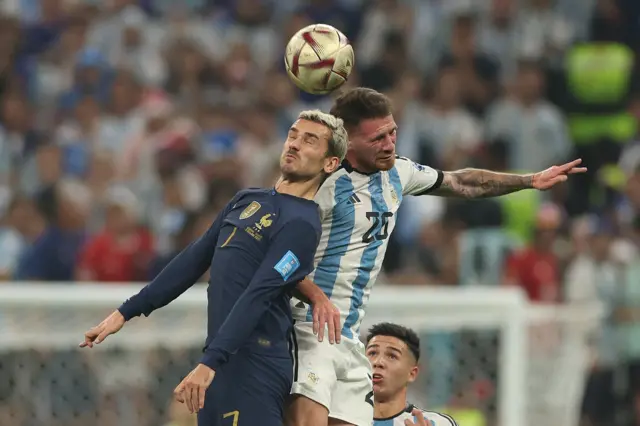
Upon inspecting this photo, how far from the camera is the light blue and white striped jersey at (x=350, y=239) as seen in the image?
19.7ft

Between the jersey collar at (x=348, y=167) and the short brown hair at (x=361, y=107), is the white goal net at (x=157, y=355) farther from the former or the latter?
the short brown hair at (x=361, y=107)

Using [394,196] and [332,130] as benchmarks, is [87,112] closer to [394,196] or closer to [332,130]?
[394,196]

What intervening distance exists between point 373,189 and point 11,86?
906 cm

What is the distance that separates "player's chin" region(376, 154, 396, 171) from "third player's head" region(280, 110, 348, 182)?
13.8 inches

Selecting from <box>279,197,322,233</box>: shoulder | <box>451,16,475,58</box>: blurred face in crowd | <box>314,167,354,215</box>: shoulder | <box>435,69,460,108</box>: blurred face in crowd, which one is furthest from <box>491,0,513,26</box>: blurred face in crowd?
<box>279,197,322,233</box>: shoulder

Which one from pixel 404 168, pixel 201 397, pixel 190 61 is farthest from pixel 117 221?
pixel 201 397

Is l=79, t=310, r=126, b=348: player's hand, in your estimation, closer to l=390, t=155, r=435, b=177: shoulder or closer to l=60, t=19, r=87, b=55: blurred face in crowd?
l=390, t=155, r=435, b=177: shoulder

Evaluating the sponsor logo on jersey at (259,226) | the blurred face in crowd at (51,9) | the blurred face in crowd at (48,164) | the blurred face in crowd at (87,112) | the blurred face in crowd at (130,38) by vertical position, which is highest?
the blurred face in crowd at (51,9)

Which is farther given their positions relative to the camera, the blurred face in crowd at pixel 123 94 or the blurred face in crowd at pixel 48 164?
the blurred face in crowd at pixel 123 94

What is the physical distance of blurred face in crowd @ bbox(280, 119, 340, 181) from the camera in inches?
224

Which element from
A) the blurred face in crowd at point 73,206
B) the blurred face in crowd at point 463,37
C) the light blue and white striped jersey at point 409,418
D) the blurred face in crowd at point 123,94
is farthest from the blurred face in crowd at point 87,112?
the light blue and white striped jersey at point 409,418

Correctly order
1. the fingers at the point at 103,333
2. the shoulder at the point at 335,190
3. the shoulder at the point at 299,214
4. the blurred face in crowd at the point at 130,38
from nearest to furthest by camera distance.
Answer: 1. the shoulder at the point at 299,214
2. the fingers at the point at 103,333
3. the shoulder at the point at 335,190
4. the blurred face in crowd at the point at 130,38

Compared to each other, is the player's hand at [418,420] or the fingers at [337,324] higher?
the fingers at [337,324]

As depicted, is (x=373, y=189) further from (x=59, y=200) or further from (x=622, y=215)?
(x=622, y=215)
